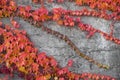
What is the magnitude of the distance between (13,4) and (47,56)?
3.70 feet

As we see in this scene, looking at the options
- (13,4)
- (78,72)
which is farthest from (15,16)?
(78,72)

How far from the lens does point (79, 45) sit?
5789 mm

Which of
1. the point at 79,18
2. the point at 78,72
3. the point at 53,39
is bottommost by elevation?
the point at 78,72

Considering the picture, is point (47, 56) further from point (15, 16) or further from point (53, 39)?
point (15, 16)

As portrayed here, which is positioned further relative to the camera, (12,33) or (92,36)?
(92,36)

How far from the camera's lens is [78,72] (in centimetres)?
570

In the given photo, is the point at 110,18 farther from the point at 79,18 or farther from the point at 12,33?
the point at 12,33

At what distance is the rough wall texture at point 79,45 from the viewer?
5.65m

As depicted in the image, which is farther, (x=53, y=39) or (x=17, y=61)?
(x=53, y=39)

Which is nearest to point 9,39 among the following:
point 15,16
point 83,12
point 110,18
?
point 15,16

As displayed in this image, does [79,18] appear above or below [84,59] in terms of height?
above

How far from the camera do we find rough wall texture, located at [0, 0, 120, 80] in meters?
5.65

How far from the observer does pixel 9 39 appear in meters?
5.32

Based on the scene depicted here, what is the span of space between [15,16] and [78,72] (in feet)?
5.10
